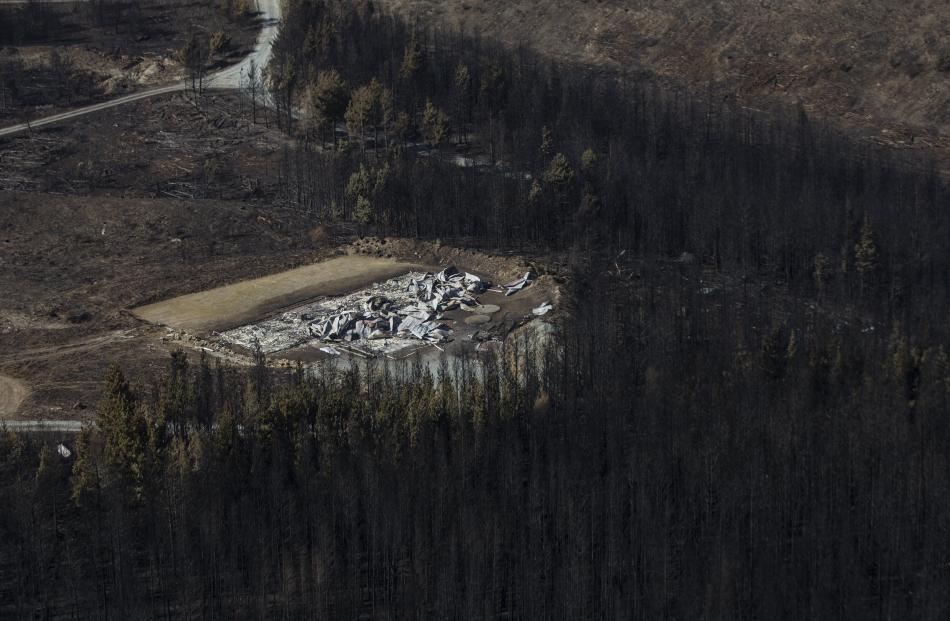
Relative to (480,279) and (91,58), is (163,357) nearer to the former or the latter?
(480,279)

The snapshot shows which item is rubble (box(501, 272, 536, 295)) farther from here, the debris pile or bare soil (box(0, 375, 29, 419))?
bare soil (box(0, 375, 29, 419))

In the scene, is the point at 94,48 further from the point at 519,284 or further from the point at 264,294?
the point at 519,284

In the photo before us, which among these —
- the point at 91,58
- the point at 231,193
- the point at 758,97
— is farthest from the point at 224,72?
the point at 758,97

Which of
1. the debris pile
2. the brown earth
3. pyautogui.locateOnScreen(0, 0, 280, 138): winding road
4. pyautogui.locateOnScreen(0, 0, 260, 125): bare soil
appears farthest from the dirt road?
the brown earth

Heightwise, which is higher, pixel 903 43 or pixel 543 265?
pixel 903 43

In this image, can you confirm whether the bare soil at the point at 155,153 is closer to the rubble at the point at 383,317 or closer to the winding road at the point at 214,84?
the winding road at the point at 214,84

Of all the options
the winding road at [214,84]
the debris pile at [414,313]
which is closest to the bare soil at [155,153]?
the winding road at [214,84]
